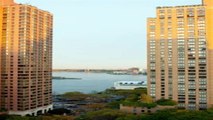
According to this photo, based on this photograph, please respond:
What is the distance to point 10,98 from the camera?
62.7 m

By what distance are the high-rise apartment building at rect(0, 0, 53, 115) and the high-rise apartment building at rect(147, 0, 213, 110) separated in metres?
22.0

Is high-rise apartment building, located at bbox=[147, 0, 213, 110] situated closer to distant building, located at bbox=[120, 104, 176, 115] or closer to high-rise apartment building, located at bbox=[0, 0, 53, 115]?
distant building, located at bbox=[120, 104, 176, 115]

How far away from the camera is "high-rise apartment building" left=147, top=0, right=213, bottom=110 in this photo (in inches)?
2387

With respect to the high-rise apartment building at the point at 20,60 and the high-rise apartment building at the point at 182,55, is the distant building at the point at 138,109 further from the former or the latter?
the high-rise apartment building at the point at 20,60

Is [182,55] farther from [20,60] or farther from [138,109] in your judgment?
[20,60]

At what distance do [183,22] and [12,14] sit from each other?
31.9 metres

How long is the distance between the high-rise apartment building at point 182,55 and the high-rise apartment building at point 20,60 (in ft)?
72.2

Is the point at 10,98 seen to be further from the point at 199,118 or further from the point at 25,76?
the point at 199,118

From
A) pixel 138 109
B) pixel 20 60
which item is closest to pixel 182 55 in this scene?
pixel 138 109

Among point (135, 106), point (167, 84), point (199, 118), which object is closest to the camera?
point (199, 118)

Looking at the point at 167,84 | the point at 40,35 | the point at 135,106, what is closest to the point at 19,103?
the point at 40,35

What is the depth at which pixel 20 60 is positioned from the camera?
63656 mm

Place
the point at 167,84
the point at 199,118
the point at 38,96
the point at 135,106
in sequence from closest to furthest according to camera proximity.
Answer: the point at 199,118 < the point at 135,106 < the point at 167,84 < the point at 38,96

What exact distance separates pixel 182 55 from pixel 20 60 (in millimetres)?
29768
